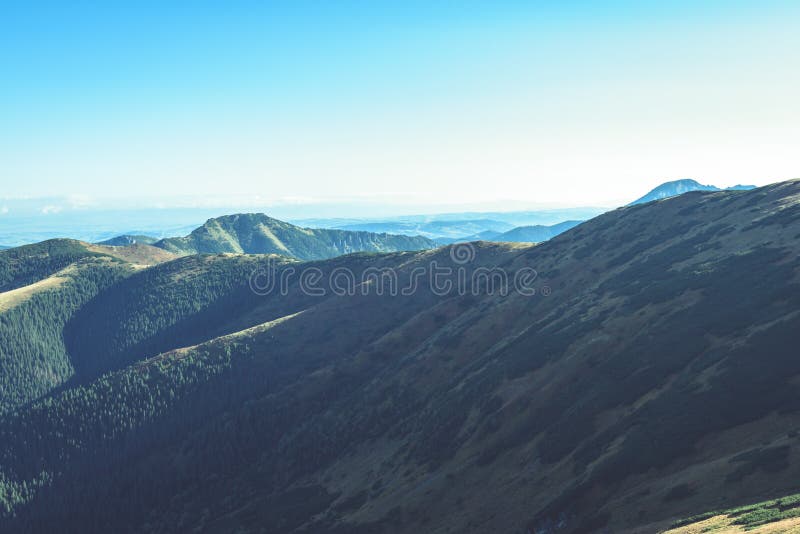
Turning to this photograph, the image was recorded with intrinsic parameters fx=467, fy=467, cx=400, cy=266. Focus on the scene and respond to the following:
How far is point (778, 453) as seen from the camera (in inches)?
1752

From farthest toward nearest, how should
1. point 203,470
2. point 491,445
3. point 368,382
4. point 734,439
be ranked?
point 368,382 < point 203,470 < point 491,445 < point 734,439

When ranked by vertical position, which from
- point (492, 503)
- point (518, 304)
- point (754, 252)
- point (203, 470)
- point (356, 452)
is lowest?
point (203, 470)

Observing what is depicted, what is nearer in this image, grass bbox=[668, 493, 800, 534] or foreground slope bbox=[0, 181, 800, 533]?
grass bbox=[668, 493, 800, 534]

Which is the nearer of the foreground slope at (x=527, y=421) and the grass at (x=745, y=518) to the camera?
the grass at (x=745, y=518)

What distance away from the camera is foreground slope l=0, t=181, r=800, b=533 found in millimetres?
56125

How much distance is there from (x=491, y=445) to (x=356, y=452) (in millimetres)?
49672

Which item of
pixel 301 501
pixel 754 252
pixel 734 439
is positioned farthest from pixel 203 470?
pixel 754 252

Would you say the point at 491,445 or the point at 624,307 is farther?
the point at 624,307

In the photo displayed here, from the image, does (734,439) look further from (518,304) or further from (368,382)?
(368,382)

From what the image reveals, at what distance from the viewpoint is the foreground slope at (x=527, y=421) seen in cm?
5612

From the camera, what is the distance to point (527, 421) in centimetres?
8712

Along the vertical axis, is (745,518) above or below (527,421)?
above

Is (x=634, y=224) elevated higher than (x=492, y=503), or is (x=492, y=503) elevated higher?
(x=634, y=224)

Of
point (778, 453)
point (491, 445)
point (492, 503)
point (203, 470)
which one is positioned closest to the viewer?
point (778, 453)
